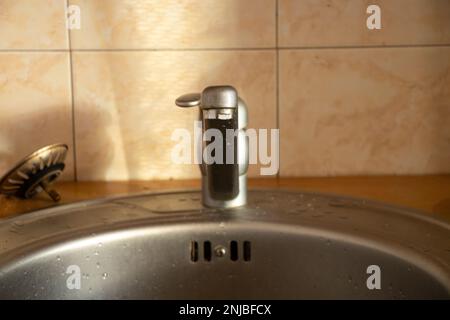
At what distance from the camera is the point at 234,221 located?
64cm

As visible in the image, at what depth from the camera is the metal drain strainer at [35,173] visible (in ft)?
2.32

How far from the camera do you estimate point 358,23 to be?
2.85 ft

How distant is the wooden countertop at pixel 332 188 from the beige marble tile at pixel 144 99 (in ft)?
0.14

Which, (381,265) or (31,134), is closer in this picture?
(381,265)

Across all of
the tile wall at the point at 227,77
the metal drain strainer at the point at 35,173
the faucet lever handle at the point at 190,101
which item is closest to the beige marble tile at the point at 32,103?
the tile wall at the point at 227,77

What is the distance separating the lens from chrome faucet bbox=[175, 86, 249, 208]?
2.09 ft

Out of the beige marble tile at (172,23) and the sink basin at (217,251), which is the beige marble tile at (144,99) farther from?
the sink basin at (217,251)

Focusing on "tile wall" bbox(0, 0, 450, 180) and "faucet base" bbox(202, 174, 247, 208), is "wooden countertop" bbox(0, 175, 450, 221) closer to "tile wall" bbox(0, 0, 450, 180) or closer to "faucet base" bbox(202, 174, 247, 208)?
"tile wall" bbox(0, 0, 450, 180)

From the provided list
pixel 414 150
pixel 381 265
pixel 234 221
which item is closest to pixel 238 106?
pixel 234 221

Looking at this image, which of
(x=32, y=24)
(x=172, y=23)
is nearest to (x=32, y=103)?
(x=32, y=24)
